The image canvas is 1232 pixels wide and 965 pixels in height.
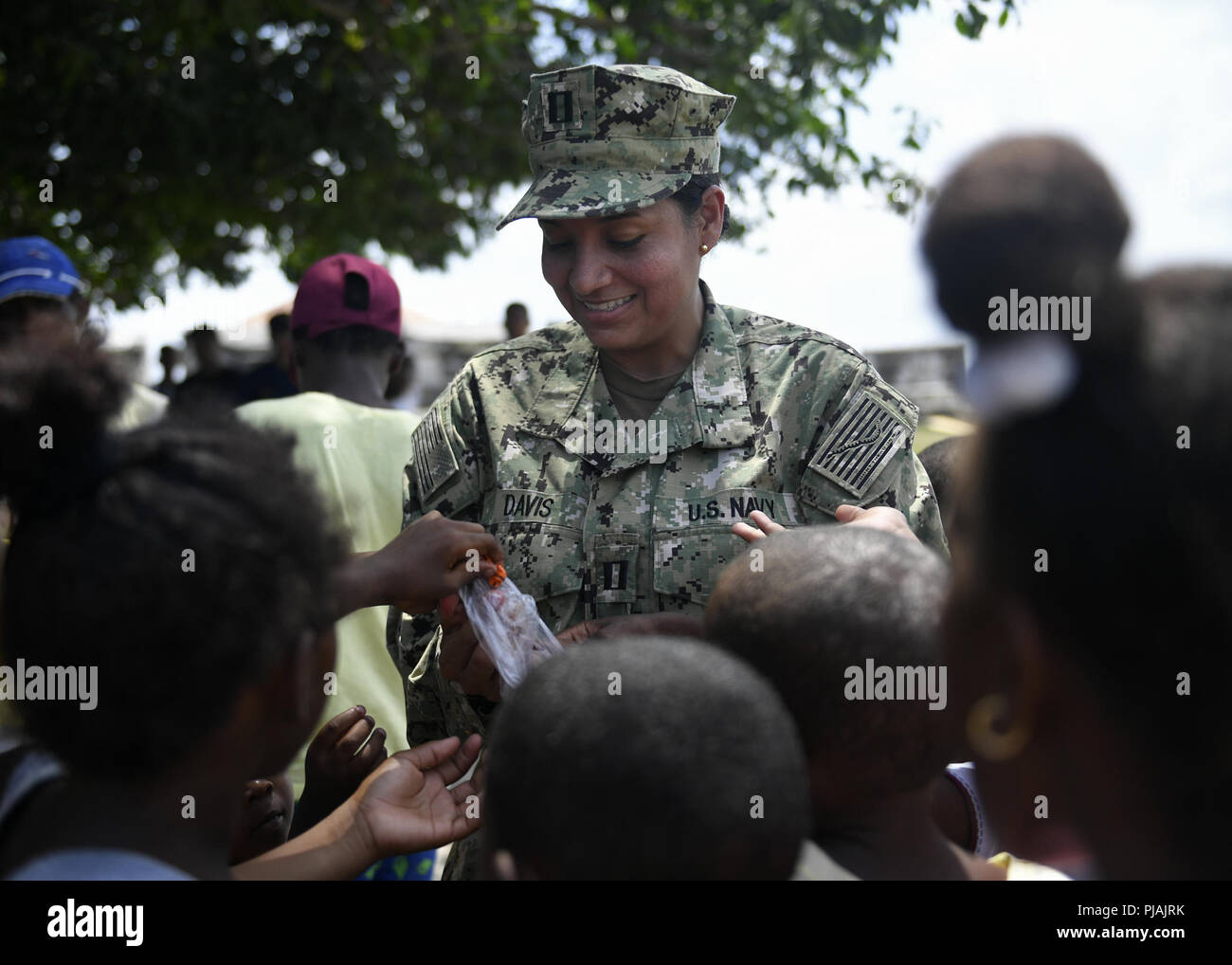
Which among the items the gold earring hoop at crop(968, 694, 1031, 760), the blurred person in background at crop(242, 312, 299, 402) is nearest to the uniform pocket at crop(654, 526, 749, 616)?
the gold earring hoop at crop(968, 694, 1031, 760)

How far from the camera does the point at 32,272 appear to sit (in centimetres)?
338

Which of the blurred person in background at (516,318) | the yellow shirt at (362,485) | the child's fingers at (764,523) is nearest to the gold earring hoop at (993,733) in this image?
the child's fingers at (764,523)

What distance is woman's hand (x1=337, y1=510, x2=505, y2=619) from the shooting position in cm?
224

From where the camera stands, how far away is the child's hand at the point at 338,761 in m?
2.39

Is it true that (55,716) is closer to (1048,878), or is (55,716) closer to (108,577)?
(108,577)

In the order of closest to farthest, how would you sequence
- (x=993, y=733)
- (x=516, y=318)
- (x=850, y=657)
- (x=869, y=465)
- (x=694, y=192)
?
(x=993, y=733) → (x=850, y=657) → (x=869, y=465) → (x=694, y=192) → (x=516, y=318)

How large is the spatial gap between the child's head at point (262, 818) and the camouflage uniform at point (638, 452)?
0.37 metres

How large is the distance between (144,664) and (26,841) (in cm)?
28

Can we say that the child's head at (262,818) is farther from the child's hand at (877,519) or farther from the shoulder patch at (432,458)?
the child's hand at (877,519)

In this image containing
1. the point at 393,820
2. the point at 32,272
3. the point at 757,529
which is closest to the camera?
the point at 393,820

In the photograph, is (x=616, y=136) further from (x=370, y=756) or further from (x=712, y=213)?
(x=370, y=756)

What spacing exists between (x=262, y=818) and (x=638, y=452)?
108 cm

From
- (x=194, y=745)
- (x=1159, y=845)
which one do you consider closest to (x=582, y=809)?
(x=194, y=745)

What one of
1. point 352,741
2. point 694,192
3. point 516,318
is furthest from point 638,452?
point 516,318
